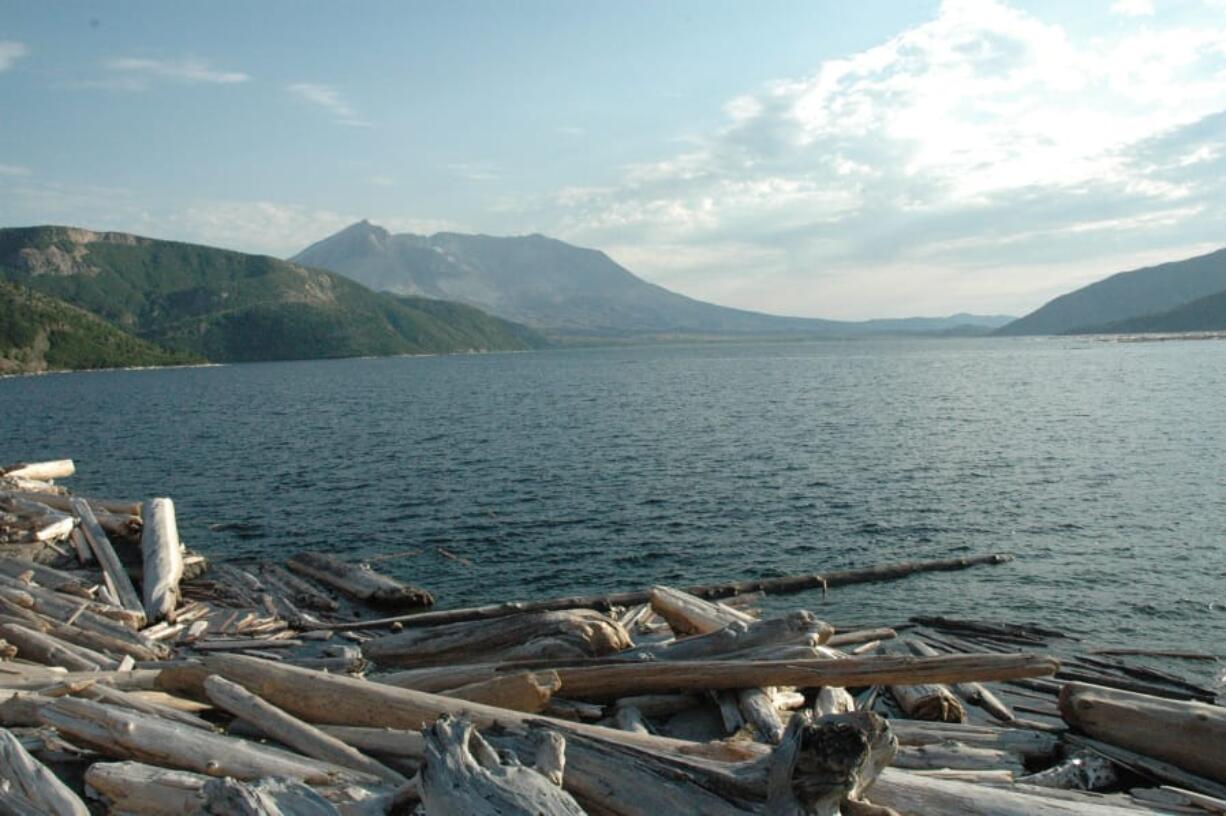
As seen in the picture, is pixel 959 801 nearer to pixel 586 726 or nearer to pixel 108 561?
pixel 586 726

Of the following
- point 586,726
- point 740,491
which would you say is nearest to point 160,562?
point 586,726

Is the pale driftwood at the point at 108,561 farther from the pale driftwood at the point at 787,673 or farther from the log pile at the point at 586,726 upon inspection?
the pale driftwood at the point at 787,673

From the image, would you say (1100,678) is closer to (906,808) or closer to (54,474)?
(906,808)

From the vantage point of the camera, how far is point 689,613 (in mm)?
16359

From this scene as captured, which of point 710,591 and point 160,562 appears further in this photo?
point 710,591

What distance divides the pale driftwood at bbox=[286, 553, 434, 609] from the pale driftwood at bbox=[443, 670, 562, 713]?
1743 centimetres

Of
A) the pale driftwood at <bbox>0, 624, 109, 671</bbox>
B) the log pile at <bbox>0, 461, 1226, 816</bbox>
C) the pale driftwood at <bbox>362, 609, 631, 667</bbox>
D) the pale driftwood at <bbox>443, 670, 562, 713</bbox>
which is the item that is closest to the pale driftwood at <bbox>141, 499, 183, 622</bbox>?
the log pile at <bbox>0, 461, 1226, 816</bbox>

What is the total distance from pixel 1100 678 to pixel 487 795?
56.4ft

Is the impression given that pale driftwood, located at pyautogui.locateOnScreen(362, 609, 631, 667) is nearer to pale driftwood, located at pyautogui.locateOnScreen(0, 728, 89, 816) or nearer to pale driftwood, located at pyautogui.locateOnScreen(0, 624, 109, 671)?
pale driftwood, located at pyautogui.locateOnScreen(0, 624, 109, 671)

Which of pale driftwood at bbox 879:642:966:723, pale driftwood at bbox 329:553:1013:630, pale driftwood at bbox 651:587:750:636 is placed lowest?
pale driftwood at bbox 329:553:1013:630

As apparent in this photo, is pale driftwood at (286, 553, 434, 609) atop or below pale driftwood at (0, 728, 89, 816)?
below

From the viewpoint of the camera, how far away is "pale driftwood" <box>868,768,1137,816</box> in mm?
7465

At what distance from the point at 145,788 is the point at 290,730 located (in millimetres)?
1650

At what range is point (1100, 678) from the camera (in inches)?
718
